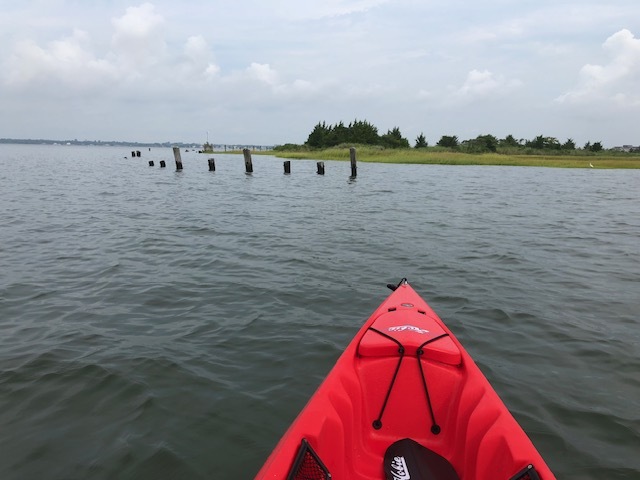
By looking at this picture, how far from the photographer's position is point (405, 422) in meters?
3.75

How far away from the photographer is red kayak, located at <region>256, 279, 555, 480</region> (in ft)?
8.71

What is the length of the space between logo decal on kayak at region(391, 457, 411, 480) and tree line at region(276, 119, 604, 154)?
6669 cm

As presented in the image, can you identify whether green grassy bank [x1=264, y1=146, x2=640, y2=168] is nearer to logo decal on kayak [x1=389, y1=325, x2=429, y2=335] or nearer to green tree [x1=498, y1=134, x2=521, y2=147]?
green tree [x1=498, y1=134, x2=521, y2=147]

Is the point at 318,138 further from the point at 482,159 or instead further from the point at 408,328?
the point at 408,328

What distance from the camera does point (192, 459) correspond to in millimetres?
3730

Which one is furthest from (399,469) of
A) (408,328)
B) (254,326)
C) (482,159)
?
(482,159)

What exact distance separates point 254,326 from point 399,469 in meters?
3.61

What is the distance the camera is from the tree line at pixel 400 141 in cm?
6744

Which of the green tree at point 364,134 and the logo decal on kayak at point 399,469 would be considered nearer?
the logo decal on kayak at point 399,469

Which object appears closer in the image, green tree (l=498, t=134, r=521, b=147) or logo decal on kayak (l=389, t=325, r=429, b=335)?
logo decal on kayak (l=389, t=325, r=429, b=335)

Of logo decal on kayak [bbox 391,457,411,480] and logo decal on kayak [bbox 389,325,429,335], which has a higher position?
logo decal on kayak [bbox 389,325,429,335]

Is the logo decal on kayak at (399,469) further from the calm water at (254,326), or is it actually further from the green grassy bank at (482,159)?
the green grassy bank at (482,159)

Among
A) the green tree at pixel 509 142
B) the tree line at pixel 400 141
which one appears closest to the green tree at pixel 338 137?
the tree line at pixel 400 141

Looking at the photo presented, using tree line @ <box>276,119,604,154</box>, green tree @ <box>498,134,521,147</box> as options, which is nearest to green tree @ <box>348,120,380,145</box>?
tree line @ <box>276,119,604,154</box>
